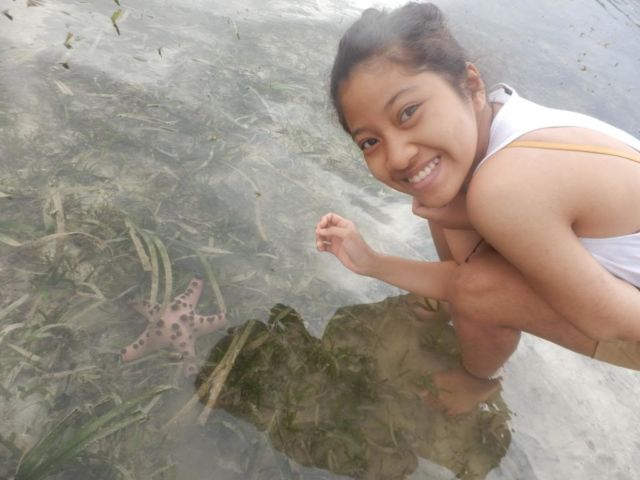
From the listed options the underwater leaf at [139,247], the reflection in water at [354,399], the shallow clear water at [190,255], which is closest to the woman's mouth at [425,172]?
the shallow clear water at [190,255]

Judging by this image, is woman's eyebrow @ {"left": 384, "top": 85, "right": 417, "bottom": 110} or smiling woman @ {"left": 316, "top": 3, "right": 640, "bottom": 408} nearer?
smiling woman @ {"left": 316, "top": 3, "right": 640, "bottom": 408}

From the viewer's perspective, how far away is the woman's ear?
2141mm

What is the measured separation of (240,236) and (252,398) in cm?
92

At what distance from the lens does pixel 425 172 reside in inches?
79.5

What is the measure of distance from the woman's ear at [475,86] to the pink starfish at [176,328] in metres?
1.39

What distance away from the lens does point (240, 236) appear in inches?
109

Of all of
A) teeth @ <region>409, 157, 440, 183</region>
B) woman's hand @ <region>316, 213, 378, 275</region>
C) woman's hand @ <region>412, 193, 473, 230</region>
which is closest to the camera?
teeth @ <region>409, 157, 440, 183</region>

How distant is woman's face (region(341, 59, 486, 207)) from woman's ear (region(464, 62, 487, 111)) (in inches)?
3.2

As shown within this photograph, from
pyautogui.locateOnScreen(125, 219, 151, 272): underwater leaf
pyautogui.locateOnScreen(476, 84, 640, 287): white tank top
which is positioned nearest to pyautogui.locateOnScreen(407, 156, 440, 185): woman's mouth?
pyautogui.locateOnScreen(476, 84, 640, 287): white tank top

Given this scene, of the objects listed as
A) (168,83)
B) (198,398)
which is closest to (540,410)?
(198,398)

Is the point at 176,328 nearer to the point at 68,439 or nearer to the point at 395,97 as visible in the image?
the point at 68,439

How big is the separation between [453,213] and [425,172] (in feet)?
1.40

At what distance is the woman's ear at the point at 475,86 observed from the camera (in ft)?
7.02

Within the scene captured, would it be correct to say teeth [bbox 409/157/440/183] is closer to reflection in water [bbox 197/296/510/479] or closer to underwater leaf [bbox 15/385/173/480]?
reflection in water [bbox 197/296/510/479]
